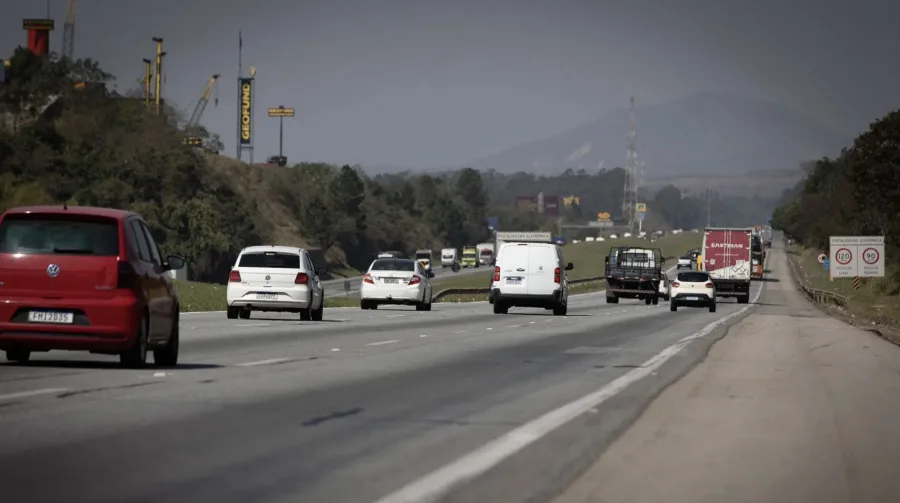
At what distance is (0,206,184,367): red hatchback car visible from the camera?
16859 millimetres

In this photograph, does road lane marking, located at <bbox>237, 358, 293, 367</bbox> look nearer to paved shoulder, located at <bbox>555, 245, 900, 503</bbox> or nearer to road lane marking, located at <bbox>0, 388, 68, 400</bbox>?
road lane marking, located at <bbox>0, 388, 68, 400</bbox>

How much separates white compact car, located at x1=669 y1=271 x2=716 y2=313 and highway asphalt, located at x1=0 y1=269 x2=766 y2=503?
38.8 metres

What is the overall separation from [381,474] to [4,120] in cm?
12828

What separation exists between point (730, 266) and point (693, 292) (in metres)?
23.2

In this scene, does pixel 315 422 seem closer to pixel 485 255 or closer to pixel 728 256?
pixel 728 256

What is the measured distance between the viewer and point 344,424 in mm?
12812

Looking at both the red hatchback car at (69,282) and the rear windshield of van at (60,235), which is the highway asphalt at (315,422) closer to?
the red hatchback car at (69,282)

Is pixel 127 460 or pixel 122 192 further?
pixel 122 192

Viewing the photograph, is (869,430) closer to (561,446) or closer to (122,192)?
(561,446)

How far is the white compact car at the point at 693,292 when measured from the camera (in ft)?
207

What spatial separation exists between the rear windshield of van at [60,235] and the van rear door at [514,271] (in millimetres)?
29577

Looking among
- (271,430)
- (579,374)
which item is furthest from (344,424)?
(579,374)

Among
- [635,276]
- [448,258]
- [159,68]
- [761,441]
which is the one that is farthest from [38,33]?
[761,441]

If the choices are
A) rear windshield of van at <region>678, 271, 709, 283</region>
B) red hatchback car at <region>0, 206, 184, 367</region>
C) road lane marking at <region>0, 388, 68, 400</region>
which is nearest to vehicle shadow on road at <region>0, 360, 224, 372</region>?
red hatchback car at <region>0, 206, 184, 367</region>
